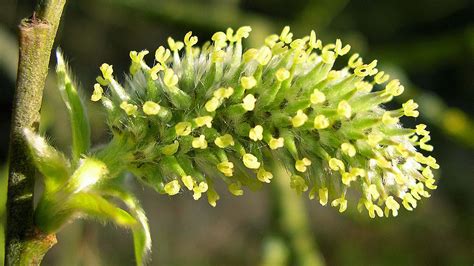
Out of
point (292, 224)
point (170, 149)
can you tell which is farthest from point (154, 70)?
point (292, 224)

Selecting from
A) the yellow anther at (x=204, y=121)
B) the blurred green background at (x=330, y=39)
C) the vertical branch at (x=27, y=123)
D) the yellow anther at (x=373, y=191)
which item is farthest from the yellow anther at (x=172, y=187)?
the blurred green background at (x=330, y=39)

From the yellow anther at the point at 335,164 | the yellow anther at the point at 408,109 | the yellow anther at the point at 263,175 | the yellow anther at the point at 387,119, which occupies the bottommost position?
the yellow anther at the point at 263,175

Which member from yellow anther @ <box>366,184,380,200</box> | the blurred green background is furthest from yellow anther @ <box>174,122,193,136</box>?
the blurred green background

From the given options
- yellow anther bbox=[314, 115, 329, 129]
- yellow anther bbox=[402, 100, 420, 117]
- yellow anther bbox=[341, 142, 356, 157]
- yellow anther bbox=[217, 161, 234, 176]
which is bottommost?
yellow anther bbox=[217, 161, 234, 176]

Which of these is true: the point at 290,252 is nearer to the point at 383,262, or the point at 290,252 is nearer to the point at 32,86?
the point at 32,86

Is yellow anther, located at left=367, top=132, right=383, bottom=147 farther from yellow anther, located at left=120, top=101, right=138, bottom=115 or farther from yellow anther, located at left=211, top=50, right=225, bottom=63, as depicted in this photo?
yellow anther, located at left=120, top=101, right=138, bottom=115

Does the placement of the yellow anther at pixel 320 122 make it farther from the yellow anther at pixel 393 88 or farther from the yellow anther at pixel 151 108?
the yellow anther at pixel 151 108

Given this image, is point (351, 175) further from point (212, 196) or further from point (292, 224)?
point (292, 224)

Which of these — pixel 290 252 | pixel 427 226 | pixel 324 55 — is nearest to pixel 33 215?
pixel 324 55
